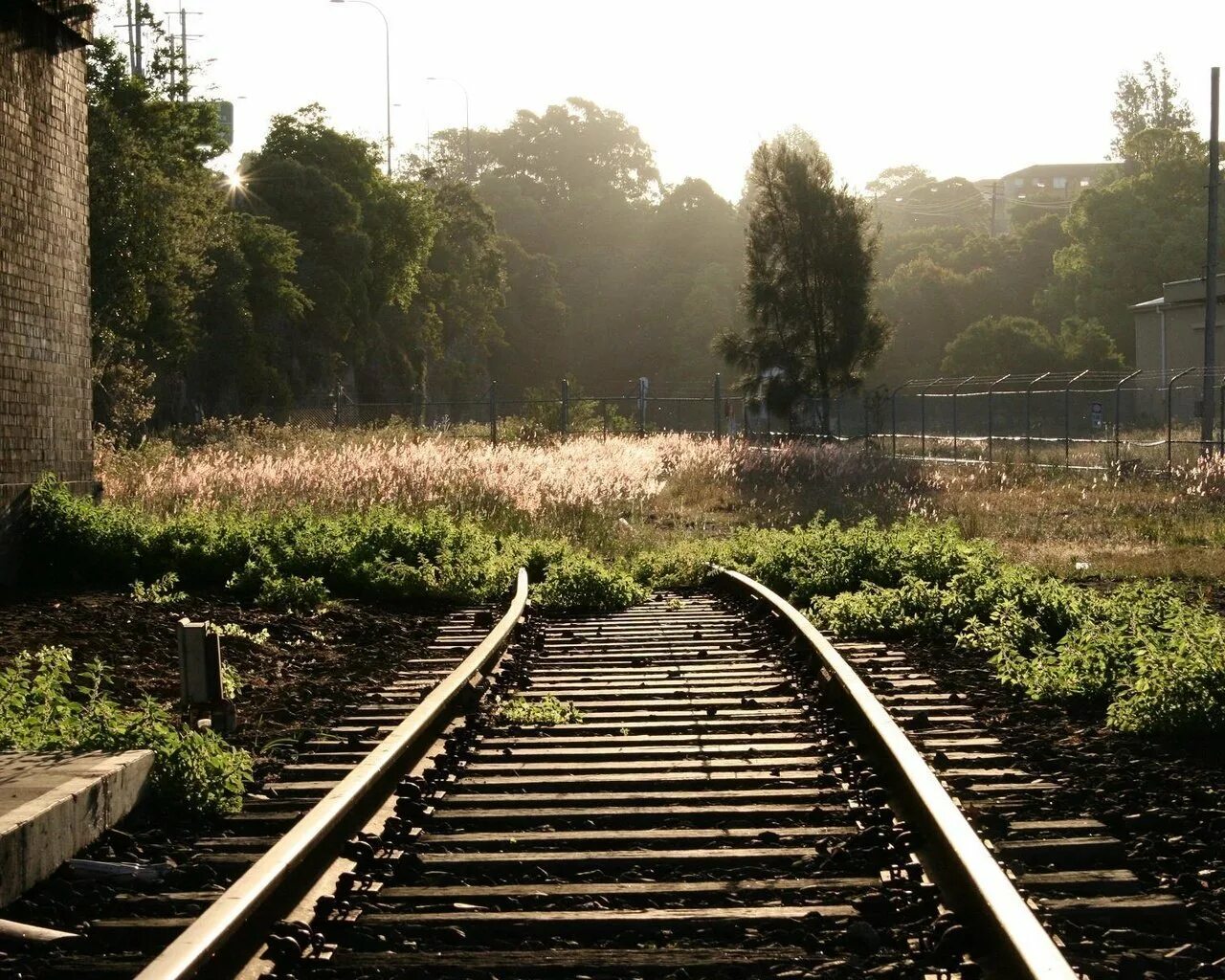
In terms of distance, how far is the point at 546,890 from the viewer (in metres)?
4.48

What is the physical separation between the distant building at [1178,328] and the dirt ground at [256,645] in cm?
4869

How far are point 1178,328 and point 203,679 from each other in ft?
191

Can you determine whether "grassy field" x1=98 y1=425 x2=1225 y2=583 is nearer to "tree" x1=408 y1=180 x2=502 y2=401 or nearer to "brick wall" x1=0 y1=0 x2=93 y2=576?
"brick wall" x1=0 y1=0 x2=93 y2=576

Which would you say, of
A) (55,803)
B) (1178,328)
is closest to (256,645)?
(55,803)

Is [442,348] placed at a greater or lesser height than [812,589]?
greater

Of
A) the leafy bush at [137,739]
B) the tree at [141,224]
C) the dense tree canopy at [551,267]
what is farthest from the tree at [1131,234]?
the leafy bush at [137,739]

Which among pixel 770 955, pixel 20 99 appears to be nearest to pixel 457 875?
pixel 770 955

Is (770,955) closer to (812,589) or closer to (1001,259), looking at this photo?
(812,589)

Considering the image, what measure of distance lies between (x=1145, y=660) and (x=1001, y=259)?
92.2m

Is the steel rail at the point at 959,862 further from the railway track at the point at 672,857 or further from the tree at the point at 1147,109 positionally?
the tree at the point at 1147,109

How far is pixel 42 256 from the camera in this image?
1359cm

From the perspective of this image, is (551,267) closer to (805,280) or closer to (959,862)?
(805,280)

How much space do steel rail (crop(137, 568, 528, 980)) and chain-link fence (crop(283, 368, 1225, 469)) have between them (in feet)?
73.6

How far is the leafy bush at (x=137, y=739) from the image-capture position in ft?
18.7
